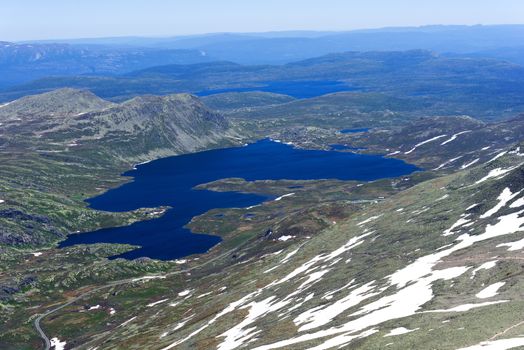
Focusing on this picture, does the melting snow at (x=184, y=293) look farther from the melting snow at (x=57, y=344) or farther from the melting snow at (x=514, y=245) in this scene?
the melting snow at (x=514, y=245)

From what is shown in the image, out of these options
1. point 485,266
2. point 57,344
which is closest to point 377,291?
point 485,266

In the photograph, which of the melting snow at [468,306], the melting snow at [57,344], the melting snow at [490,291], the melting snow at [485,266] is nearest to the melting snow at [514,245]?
the melting snow at [485,266]

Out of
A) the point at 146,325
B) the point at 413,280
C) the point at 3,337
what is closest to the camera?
the point at 413,280

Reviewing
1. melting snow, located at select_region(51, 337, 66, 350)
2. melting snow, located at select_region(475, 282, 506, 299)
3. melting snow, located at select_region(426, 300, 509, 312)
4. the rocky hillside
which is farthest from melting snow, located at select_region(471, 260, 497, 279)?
melting snow, located at select_region(51, 337, 66, 350)

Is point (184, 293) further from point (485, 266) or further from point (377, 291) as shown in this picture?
point (485, 266)

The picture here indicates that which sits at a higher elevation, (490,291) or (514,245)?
(490,291)

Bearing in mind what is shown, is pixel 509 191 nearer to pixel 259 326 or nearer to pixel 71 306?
pixel 259 326

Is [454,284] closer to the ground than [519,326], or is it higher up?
closer to the ground

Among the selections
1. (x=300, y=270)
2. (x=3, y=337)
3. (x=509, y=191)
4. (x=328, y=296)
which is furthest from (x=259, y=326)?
(x=3, y=337)
